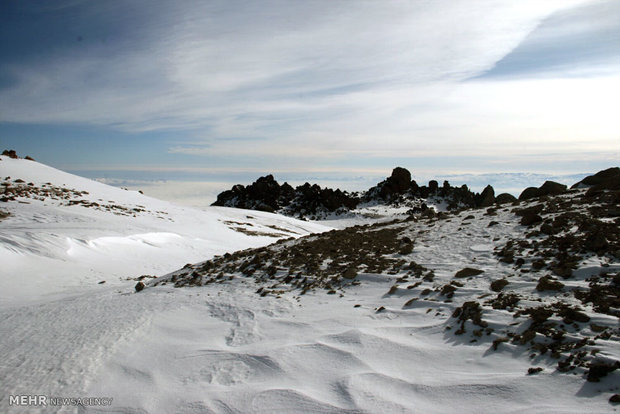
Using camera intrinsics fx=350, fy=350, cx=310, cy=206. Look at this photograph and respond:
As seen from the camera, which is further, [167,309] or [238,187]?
[238,187]

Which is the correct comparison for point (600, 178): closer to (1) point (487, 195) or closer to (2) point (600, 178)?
(2) point (600, 178)

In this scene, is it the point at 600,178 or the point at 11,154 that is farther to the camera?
the point at 11,154

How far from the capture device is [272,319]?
23.4 ft

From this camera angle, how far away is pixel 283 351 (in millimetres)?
5652

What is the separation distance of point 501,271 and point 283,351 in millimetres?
5092

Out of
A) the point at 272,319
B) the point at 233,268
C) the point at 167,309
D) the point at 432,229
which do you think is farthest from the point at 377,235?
the point at 167,309

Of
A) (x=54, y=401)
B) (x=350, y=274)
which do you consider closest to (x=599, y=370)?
(x=350, y=274)

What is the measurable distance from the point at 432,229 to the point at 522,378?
827 cm

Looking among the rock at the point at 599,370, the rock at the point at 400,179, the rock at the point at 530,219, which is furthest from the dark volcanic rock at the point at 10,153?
the rock at the point at 400,179

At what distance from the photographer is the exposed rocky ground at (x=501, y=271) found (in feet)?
15.9

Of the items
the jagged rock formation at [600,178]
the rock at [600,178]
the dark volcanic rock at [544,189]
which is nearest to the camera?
the jagged rock formation at [600,178]

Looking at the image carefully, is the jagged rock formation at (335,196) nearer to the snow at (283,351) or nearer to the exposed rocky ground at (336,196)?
the exposed rocky ground at (336,196)

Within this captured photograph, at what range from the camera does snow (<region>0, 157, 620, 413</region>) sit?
420 centimetres

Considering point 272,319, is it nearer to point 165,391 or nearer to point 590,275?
point 165,391
